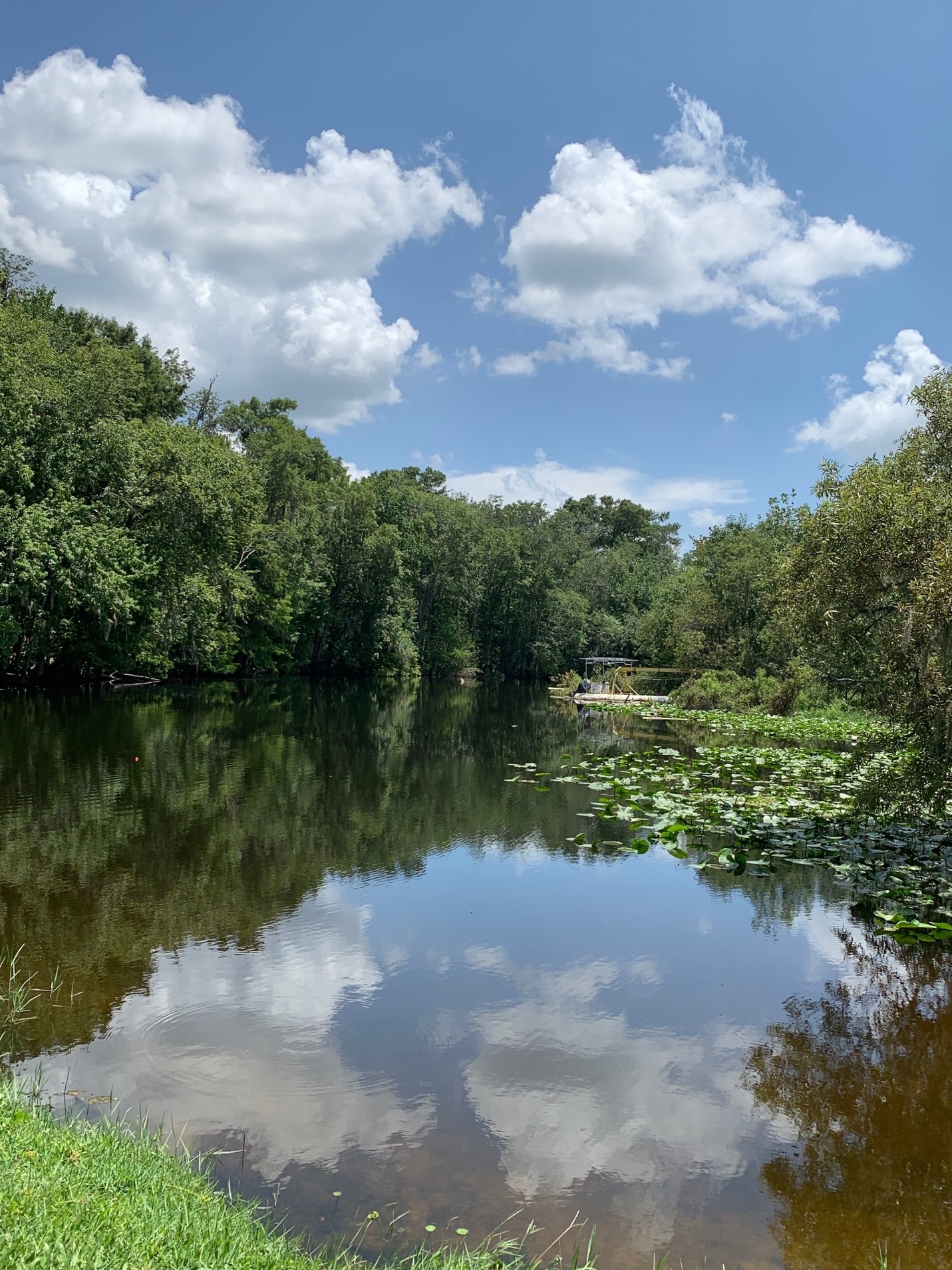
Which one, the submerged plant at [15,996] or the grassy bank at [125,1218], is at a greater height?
the grassy bank at [125,1218]

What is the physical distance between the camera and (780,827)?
44.1 feet

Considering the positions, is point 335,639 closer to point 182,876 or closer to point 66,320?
point 66,320

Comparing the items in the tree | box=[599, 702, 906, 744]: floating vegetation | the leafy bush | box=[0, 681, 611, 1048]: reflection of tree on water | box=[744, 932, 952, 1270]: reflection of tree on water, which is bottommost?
box=[744, 932, 952, 1270]: reflection of tree on water

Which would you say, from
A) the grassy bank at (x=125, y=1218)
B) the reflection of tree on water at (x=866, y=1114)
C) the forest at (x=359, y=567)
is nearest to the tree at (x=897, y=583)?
the forest at (x=359, y=567)

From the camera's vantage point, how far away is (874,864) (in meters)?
11.5

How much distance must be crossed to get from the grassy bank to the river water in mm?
512

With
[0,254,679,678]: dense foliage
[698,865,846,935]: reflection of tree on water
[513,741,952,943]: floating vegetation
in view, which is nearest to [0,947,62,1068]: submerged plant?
[698,865,846,935]: reflection of tree on water

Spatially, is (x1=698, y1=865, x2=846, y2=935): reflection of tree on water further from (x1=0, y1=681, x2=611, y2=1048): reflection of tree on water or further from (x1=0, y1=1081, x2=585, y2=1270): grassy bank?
(x1=0, y1=1081, x2=585, y2=1270): grassy bank

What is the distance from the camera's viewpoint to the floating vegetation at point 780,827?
1045 cm

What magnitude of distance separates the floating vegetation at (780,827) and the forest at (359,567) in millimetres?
1554

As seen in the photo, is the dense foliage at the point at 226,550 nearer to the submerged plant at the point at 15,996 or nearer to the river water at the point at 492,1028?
the river water at the point at 492,1028

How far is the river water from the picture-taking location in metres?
4.80

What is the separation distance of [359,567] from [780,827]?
147 feet

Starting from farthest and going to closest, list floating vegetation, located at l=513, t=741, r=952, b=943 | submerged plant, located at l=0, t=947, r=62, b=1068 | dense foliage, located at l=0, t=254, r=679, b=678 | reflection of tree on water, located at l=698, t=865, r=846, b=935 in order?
1. dense foliage, located at l=0, t=254, r=679, b=678
2. floating vegetation, located at l=513, t=741, r=952, b=943
3. reflection of tree on water, located at l=698, t=865, r=846, b=935
4. submerged plant, located at l=0, t=947, r=62, b=1068
